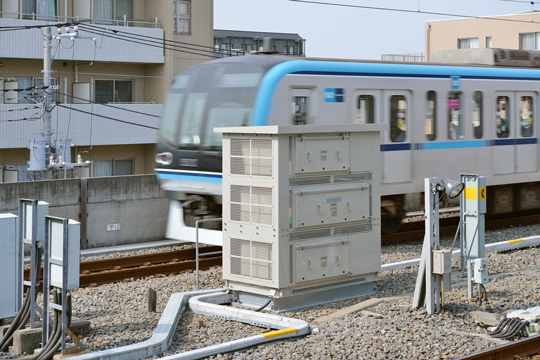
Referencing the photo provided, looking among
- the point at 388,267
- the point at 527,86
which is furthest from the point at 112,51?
the point at 388,267

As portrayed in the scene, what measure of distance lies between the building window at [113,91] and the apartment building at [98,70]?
36 mm

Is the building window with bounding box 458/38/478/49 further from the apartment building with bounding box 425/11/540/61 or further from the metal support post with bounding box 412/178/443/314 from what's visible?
the metal support post with bounding box 412/178/443/314

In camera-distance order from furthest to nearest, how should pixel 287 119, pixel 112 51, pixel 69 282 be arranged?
pixel 112 51 → pixel 287 119 → pixel 69 282

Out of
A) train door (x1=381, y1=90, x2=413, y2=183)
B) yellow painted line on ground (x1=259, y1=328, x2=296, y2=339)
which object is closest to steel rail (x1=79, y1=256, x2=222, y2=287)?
train door (x1=381, y1=90, x2=413, y2=183)

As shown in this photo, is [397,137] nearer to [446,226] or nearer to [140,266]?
[446,226]

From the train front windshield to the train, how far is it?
0.06 ft

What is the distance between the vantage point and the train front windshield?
1310 centimetres

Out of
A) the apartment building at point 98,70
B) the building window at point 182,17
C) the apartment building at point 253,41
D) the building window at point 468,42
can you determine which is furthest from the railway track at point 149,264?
the apartment building at point 253,41

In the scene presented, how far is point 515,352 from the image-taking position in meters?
8.10

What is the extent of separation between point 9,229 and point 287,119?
5.22m

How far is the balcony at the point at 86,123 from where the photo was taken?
28125mm

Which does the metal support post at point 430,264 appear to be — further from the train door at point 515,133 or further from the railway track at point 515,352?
the train door at point 515,133

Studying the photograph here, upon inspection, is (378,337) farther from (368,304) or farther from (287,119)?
(287,119)

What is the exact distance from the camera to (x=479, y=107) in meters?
16.2
